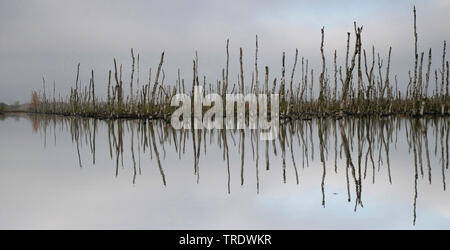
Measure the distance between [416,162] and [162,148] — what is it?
→ 3.73 metres

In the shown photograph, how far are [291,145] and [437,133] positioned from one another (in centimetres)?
312

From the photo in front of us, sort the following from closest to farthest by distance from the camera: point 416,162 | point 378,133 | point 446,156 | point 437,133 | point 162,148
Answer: point 416,162, point 446,156, point 162,148, point 437,133, point 378,133

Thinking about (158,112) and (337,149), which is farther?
(158,112)

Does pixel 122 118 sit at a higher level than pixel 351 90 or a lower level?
lower

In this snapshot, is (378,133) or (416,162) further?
(378,133)

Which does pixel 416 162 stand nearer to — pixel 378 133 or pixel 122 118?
pixel 378 133

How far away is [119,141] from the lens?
7.67 m

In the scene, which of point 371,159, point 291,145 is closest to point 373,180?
point 371,159

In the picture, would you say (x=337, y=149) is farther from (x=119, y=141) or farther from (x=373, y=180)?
(x=119, y=141)

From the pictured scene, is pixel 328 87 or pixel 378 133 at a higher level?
pixel 328 87

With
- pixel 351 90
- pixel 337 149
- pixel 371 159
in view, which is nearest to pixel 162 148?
pixel 337 149

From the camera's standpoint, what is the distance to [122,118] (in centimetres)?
1692

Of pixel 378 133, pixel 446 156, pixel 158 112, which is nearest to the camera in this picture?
pixel 446 156

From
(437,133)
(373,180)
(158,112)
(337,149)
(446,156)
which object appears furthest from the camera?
(158,112)
